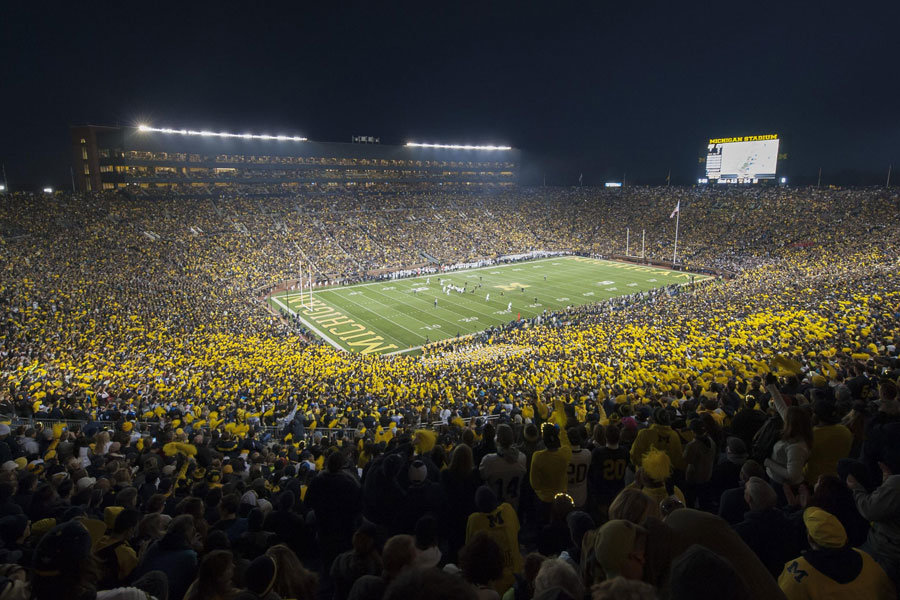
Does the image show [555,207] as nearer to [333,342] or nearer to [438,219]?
[438,219]

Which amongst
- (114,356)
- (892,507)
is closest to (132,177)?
(114,356)

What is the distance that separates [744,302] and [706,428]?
2501 cm

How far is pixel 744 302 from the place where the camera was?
27469 millimetres

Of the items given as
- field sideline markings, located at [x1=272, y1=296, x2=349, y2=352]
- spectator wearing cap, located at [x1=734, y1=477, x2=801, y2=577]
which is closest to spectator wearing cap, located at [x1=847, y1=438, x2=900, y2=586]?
spectator wearing cap, located at [x1=734, y1=477, x2=801, y2=577]

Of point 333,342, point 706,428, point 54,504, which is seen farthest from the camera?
point 333,342

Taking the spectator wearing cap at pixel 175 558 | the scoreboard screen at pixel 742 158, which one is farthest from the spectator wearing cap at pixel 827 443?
the scoreboard screen at pixel 742 158

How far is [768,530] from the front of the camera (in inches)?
142

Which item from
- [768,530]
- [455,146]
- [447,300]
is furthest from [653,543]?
[455,146]

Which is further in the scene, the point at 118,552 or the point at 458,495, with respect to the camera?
the point at 458,495

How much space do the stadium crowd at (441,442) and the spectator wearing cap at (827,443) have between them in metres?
0.02

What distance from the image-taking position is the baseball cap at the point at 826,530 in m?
2.91

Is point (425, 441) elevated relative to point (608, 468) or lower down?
lower down

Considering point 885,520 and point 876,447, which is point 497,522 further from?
point 876,447

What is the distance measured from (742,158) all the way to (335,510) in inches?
3169
